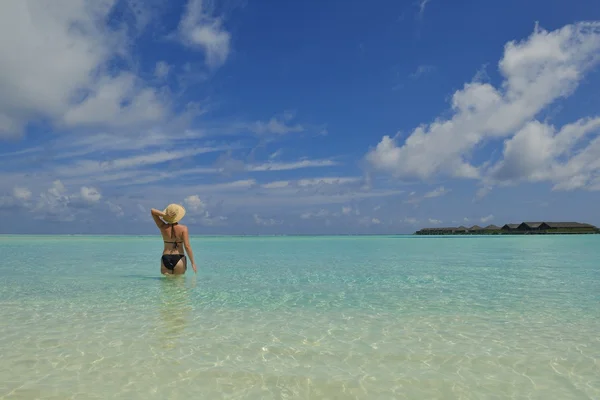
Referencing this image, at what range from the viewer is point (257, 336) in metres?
6.54

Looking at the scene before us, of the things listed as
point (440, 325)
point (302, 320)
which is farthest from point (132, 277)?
point (440, 325)

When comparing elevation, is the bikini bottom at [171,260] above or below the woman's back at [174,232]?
below

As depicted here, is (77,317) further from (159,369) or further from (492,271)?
(492,271)

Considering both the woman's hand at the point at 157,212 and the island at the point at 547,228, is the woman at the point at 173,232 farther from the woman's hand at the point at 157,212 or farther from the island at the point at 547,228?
the island at the point at 547,228

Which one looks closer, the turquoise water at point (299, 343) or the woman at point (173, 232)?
the turquoise water at point (299, 343)

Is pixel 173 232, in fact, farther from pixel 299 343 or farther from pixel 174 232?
pixel 299 343

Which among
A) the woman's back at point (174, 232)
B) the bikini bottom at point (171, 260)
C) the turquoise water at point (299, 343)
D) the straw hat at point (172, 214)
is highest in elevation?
the straw hat at point (172, 214)

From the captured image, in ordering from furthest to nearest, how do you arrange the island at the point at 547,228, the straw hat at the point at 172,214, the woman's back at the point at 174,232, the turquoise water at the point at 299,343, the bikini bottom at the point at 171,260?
the island at the point at 547,228, the bikini bottom at the point at 171,260, the woman's back at the point at 174,232, the straw hat at the point at 172,214, the turquoise water at the point at 299,343

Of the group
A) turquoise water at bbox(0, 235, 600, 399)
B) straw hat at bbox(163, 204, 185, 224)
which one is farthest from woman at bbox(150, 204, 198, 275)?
turquoise water at bbox(0, 235, 600, 399)

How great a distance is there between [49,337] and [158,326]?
1648 millimetres

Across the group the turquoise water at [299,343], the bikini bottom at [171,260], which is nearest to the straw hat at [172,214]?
the bikini bottom at [171,260]

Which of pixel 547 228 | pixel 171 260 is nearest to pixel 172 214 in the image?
pixel 171 260

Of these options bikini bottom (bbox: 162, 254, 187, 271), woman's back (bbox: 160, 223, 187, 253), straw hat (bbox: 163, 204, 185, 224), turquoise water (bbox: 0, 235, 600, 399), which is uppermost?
straw hat (bbox: 163, 204, 185, 224)

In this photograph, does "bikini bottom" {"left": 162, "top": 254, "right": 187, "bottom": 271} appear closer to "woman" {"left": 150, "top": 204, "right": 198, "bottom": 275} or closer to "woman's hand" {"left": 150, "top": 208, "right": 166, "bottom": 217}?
"woman" {"left": 150, "top": 204, "right": 198, "bottom": 275}
